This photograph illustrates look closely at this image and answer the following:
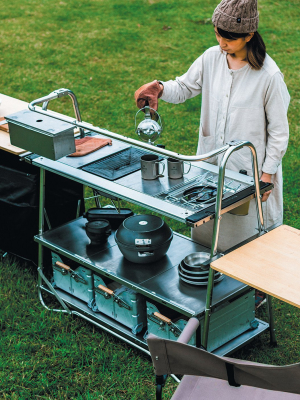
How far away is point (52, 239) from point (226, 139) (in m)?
1.34

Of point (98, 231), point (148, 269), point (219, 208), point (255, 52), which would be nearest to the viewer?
point (219, 208)

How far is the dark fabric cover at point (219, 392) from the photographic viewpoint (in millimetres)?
2492

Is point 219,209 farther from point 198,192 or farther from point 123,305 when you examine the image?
point 123,305

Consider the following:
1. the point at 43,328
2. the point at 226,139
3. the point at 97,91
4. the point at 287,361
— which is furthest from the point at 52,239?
the point at 97,91

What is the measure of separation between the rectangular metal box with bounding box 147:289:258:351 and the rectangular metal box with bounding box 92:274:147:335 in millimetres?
100

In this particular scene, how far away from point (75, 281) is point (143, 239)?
72 cm

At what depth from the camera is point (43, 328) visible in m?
3.77

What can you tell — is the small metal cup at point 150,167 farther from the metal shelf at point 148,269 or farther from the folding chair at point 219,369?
the folding chair at point 219,369

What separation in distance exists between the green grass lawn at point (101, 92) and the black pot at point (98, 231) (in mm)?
545

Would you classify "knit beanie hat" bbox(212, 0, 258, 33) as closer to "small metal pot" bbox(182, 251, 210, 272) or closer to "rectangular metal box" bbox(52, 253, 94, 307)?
"small metal pot" bbox(182, 251, 210, 272)

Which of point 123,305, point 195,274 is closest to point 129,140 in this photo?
point 195,274

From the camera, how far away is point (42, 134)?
3.42 meters

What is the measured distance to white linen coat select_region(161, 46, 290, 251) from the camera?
338 cm

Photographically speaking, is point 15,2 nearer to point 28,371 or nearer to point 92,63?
point 92,63
